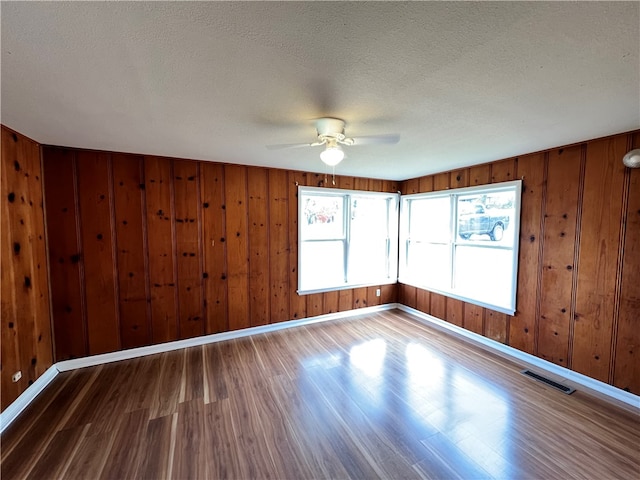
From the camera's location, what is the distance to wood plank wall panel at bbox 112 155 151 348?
2992 millimetres

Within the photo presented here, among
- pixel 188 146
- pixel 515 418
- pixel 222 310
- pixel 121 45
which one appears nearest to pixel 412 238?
pixel 515 418

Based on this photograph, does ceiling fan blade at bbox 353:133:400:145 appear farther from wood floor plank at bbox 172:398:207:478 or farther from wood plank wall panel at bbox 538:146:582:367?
wood floor plank at bbox 172:398:207:478

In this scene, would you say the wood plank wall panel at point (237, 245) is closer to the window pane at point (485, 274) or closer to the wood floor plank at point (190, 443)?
the wood floor plank at point (190, 443)

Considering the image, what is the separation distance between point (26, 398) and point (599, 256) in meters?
5.24

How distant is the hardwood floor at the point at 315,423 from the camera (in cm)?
171

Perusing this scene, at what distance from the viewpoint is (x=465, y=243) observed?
3736 millimetres

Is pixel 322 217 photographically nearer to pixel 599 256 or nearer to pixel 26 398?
pixel 599 256

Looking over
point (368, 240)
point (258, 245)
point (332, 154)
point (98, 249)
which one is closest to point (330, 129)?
point (332, 154)

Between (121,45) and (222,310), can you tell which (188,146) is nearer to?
(121,45)

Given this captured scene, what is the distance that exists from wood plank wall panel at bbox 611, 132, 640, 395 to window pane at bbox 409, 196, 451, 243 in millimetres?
1827

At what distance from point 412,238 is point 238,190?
3.01 metres

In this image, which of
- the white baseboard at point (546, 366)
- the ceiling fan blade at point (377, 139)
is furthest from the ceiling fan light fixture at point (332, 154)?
the white baseboard at point (546, 366)

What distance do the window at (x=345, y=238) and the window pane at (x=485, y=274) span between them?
1.27 metres

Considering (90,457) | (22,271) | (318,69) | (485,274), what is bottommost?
(90,457)
